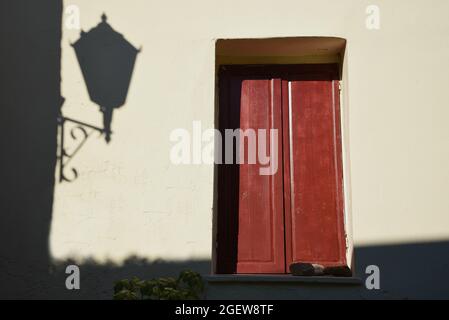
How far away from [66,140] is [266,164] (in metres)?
1.72

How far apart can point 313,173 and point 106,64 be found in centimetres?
202

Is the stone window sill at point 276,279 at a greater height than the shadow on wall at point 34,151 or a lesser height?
lesser

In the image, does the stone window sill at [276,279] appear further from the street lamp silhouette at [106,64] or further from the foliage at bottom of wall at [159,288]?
the street lamp silhouette at [106,64]

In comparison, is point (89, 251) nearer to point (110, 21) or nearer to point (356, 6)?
point (110, 21)

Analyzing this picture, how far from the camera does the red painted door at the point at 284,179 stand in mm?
5496

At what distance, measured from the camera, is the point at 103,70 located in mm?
5605

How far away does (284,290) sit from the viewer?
512cm

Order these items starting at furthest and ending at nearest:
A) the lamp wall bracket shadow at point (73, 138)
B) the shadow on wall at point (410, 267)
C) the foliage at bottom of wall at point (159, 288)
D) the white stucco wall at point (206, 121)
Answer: the lamp wall bracket shadow at point (73, 138), the white stucco wall at point (206, 121), the shadow on wall at point (410, 267), the foliage at bottom of wall at point (159, 288)

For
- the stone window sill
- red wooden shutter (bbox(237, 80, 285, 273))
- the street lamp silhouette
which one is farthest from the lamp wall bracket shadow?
the stone window sill

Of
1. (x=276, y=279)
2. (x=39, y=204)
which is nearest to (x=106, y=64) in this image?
(x=39, y=204)

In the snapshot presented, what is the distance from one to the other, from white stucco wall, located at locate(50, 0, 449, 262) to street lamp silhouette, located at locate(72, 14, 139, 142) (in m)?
0.06

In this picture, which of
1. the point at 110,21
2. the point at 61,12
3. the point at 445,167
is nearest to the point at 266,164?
the point at 445,167

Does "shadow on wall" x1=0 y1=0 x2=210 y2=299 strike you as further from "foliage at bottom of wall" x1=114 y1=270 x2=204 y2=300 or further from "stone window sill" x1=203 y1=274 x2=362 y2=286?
"foliage at bottom of wall" x1=114 y1=270 x2=204 y2=300

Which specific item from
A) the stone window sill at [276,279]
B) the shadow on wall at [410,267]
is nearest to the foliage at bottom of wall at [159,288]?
the stone window sill at [276,279]
